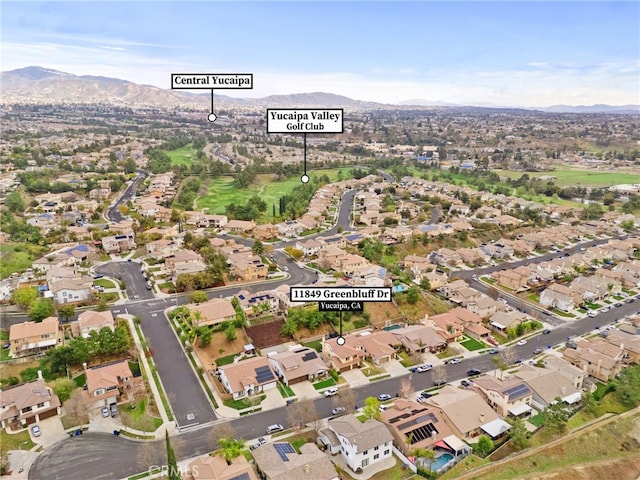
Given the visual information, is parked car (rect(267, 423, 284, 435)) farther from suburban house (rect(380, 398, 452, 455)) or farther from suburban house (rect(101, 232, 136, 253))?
suburban house (rect(101, 232, 136, 253))

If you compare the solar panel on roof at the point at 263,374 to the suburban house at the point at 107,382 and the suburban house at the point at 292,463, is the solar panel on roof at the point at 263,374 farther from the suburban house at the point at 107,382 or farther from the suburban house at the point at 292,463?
the suburban house at the point at 107,382

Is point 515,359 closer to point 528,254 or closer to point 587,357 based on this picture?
point 587,357

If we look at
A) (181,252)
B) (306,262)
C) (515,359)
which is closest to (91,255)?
(181,252)

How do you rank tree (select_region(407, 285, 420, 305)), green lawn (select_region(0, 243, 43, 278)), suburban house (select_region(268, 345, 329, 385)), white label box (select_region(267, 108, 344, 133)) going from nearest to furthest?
1. white label box (select_region(267, 108, 344, 133))
2. suburban house (select_region(268, 345, 329, 385))
3. tree (select_region(407, 285, 420, 305))
4. green lawn (select_region(0, 243, 43, 278))

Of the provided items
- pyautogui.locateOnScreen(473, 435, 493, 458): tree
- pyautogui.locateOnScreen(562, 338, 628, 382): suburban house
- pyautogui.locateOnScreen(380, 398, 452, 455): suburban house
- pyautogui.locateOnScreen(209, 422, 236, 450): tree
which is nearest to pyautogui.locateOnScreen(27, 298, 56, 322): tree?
pyautogui.locateOnScreen(209, 422, 236, 450): tree

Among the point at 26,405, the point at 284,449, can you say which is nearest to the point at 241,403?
the point at 284,449

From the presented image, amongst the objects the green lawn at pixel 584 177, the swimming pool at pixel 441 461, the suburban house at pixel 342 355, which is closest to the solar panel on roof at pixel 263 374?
the suburban house at pixel 342 355
